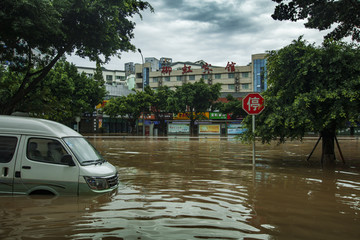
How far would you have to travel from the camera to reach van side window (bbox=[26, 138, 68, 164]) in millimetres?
5625

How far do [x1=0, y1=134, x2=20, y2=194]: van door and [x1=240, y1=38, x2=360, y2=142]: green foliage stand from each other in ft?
26.4

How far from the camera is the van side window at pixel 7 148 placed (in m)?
5.54

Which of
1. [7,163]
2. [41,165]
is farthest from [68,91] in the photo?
[41,165]

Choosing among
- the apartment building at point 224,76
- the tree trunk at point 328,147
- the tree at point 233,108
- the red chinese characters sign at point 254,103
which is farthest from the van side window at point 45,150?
the apartment building at point 224,76

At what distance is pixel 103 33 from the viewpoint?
12.4m

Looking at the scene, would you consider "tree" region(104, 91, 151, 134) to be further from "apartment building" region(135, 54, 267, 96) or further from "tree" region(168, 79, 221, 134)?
"apartment building" region(135, 54, 267, 96)

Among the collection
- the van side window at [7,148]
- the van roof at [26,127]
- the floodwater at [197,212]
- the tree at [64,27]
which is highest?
the tree at [64,27]

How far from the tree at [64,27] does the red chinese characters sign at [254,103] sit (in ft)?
16.9

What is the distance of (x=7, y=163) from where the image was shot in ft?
18.1

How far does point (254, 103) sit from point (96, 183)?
23.3 ft

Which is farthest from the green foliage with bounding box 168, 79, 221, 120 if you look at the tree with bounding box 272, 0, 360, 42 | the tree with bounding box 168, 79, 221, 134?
the tree with bounding box 272, 0, 360, 42

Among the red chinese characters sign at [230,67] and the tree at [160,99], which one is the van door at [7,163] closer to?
the tree at [160,99]

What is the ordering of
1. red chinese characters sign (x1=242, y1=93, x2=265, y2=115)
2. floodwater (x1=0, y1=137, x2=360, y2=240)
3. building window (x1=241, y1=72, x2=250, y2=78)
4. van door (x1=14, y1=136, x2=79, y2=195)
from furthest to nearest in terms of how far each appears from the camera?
1. building window (x1=241, y1=72, x2=250, y2=78)
2. red chinese characters sign (x1=242, y1=93, x2=265, y2=115)
3. van door (x1=14, y1=136, x2=79, y2=195)
4. floodwater (x1=0, y1=137, x2=360, y2=240)

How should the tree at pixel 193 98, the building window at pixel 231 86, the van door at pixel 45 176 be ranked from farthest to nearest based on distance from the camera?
the building window at pixel 231 86
the tree at pixel 193 98
the van door at pixel 45 176
